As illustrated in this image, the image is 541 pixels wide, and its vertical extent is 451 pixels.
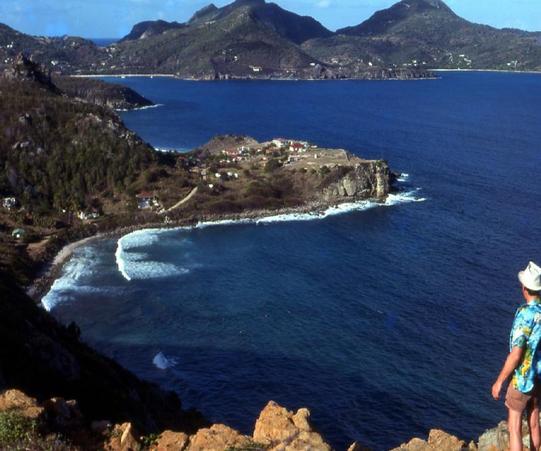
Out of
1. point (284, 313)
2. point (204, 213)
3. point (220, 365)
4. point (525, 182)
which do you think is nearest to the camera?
point (220, 365)

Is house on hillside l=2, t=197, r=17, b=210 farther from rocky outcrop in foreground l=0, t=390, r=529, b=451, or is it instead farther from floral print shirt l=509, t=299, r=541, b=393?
floral print shirt l=509, t=299, r=541, b=393

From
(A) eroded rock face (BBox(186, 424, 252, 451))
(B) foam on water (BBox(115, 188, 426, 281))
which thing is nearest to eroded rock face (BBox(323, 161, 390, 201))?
(B) foam on water (BBox(115, 188, 426, 281))

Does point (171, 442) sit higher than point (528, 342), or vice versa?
point (528, 342)

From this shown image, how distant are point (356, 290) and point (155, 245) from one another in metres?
21.9

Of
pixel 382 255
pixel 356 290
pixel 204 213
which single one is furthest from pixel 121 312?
pixel 204 213

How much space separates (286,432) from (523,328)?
4.90m

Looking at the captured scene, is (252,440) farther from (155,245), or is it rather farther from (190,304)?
(155,245)

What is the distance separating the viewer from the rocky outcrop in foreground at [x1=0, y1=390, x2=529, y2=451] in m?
10.4

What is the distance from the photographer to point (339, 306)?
4344cm

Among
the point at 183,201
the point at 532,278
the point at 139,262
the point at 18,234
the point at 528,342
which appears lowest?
the point at 139,262

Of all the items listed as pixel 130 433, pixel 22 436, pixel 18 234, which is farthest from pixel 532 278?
pixel 18 234

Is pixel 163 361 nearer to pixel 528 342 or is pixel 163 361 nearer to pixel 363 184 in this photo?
pixel 528 342

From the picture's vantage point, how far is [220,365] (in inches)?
1388

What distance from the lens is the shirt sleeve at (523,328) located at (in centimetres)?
773
